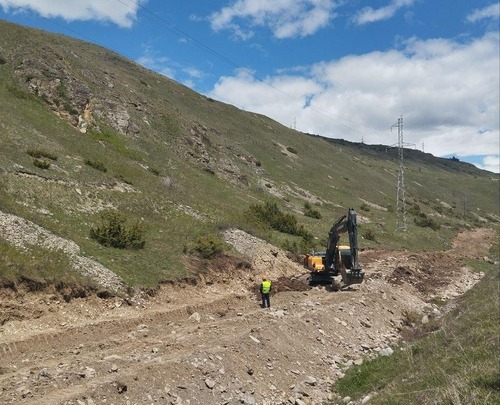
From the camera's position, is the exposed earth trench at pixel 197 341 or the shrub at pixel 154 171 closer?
the exposed earth trench at pixel 197 341

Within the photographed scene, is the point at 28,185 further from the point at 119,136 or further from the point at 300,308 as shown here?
the point at 119,136

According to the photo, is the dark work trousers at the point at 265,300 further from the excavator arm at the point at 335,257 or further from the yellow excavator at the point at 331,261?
the yellow excavator at the point at 331,261

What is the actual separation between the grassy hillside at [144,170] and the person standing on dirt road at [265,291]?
4.87 meters

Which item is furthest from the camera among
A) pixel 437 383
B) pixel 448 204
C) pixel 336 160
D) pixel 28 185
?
pixel 448 204

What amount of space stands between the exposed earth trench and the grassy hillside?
229 centimetres

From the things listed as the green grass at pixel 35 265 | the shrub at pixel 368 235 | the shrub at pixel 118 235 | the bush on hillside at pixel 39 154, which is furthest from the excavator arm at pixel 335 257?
the bush on hillside at pixel 39 154

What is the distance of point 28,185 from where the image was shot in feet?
88.9

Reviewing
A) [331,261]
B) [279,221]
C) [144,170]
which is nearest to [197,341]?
[331,261]

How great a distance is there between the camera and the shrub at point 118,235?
79.8 ft

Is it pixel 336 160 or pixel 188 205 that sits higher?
pixel 336 160

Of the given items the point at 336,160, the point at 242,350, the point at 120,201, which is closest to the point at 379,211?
the point at 336,160

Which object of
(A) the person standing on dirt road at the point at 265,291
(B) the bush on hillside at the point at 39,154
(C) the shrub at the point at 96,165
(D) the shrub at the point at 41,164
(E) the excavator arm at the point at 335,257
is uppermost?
(B) the bush on hillside at the point at 39,154

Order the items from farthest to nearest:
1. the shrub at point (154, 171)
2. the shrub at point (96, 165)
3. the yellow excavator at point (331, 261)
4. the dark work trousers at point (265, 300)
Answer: the shrub at point (154, 171) < the shrub at point (96, 165) < the yellow excavator at point (331, 261) < the dark work trousers at point (265, 300)

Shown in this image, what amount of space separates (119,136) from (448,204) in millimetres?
94959
